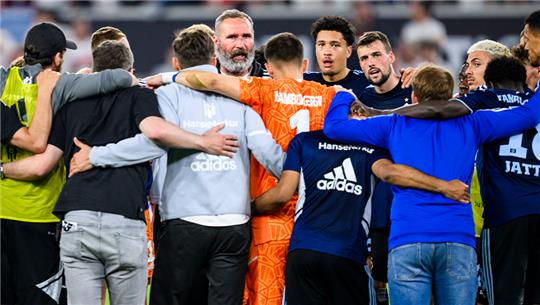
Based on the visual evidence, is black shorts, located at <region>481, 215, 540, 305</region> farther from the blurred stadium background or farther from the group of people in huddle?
the blurred stadium background

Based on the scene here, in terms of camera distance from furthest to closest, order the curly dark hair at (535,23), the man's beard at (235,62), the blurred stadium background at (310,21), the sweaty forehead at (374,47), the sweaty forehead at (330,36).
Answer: the blurred stadium background at (310,21)
the sweaty forehead at (330,36)
the sweaty forehead at (374,47)
the curly dark hair at (535,23)
the man's beard at (235,62)

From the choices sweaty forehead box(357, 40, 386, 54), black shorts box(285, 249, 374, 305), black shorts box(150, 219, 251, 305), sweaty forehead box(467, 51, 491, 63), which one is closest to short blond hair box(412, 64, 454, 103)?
black shorts box(285, 249, 374, 305)

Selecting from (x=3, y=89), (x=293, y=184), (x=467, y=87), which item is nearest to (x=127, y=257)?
(x=293, y=184)

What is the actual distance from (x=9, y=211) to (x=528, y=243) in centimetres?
423

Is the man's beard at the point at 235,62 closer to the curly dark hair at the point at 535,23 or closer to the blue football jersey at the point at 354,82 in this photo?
the blue football jersey at the point at 354,82

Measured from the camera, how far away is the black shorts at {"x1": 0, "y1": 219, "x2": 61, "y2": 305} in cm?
765

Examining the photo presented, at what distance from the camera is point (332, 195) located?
697cm

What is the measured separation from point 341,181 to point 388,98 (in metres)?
2.40

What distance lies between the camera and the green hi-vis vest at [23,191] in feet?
24.8

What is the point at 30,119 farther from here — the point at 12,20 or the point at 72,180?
the point at 12,20

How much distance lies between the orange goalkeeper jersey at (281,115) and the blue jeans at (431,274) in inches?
39.7

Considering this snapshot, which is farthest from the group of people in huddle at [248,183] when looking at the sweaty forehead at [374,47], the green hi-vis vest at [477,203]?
the sweaty forehead at [374,47]

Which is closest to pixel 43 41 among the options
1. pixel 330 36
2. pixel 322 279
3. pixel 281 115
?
pixel 281 115

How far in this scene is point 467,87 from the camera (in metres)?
9.34
